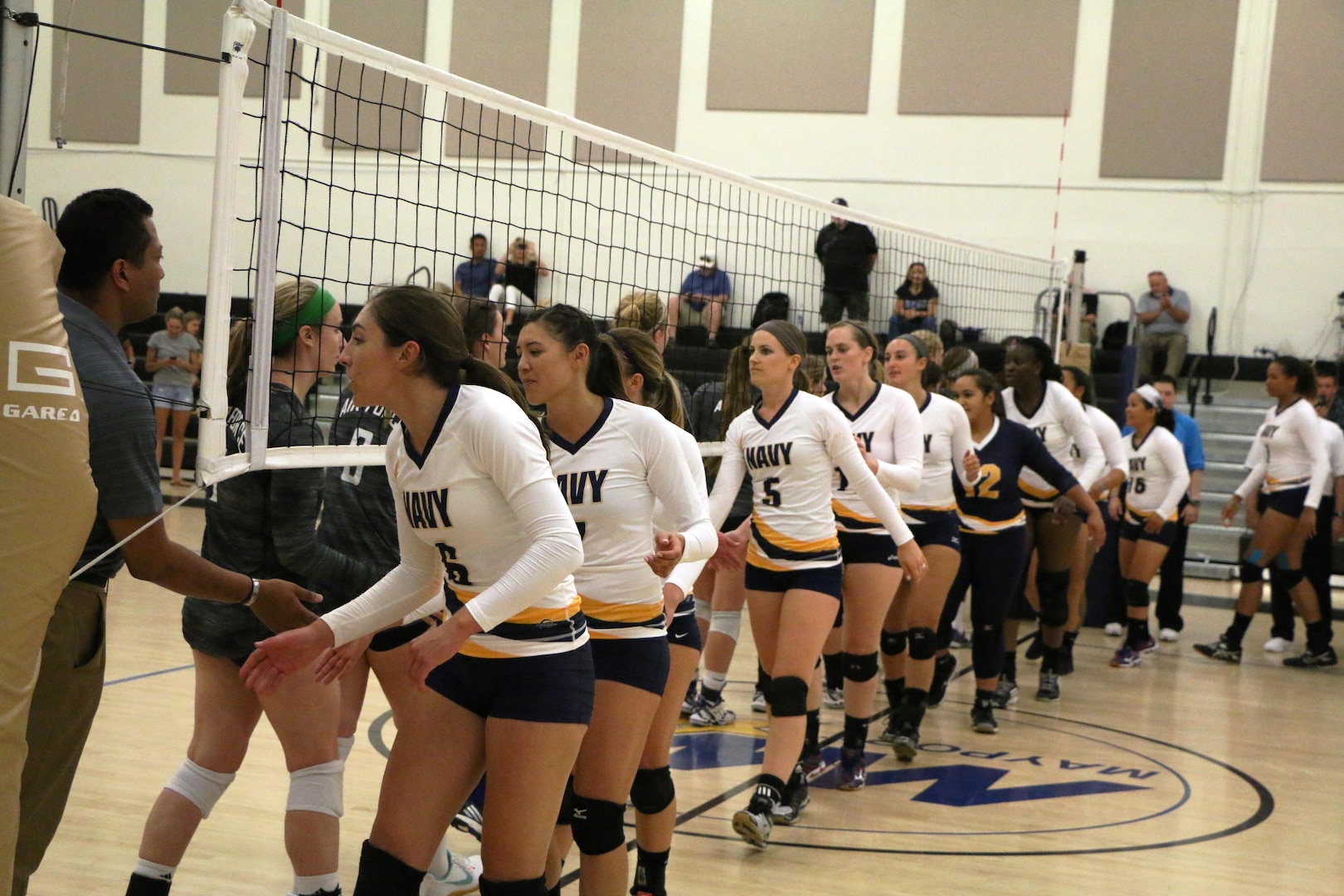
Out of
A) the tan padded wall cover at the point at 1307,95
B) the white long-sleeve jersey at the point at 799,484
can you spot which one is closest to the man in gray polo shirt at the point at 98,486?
the white long-sleeve jersey at the point at 799,484

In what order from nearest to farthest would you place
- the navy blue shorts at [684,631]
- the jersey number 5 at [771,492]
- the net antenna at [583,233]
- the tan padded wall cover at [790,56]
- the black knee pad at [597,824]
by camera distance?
the black knee pad at [597,824]
the navy blue shorts at [684,631]
the jersey number 5 at [771,492]
the net antenna at [583,233]
the tan padded wall cover at [790,56]

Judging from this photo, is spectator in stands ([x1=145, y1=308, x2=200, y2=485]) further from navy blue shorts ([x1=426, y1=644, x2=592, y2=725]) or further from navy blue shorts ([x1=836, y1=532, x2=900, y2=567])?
navy blue shorts ([x1=426, y1=644, x2=592, y2=725])

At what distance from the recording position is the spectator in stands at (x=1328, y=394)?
9047 millimetres

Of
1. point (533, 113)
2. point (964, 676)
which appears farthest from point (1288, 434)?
point (533, 113)

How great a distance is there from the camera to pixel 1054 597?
6.70 meters

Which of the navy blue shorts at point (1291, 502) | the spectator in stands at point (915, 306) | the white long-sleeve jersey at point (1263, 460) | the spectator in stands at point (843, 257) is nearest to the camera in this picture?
the navy blue shorts at point (1291, 502)

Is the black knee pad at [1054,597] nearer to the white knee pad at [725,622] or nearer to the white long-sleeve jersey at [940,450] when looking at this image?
the white long-sleeve jersey at [940,450]

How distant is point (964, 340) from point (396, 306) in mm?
9981

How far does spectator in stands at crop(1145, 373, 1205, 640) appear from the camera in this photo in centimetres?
842

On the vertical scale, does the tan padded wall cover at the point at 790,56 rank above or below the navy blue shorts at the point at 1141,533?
above

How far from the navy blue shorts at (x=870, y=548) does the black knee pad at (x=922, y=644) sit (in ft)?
2.28

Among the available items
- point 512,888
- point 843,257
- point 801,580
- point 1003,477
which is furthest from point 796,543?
point 843,257

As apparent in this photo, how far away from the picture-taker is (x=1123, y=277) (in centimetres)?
1345

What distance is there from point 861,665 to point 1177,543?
4494mm
